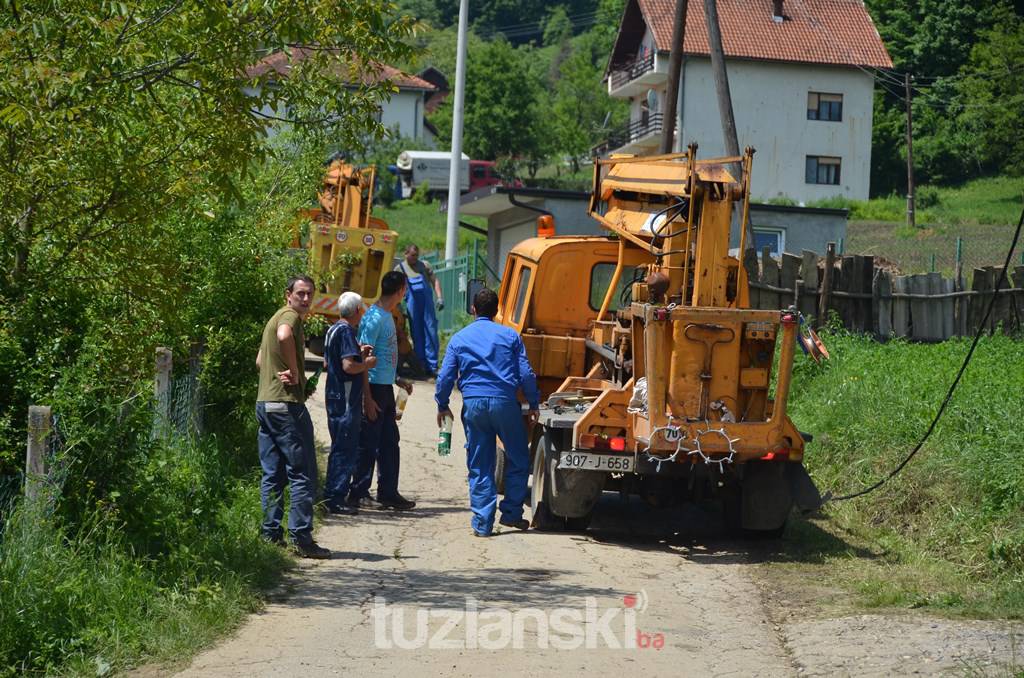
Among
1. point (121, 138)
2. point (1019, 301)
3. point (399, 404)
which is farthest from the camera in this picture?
point (1019, 301)

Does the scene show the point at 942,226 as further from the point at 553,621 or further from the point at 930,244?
the point at 553,621

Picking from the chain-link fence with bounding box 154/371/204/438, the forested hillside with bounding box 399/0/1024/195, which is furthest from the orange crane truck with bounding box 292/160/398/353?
the forested hillside with bounding box 399/0/1024/195

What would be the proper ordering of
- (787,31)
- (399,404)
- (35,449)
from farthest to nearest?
(787,31), (399,404), (35,449)

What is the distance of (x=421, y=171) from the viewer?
62.2 metres

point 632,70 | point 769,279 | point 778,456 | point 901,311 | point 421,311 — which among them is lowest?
point 778,456

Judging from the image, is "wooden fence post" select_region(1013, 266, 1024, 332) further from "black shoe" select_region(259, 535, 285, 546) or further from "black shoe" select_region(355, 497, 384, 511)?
"black shoe" select_region(259, 535, 285, 546)

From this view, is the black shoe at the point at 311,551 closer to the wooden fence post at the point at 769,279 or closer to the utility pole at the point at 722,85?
the wooden fence post at the point at 769,279

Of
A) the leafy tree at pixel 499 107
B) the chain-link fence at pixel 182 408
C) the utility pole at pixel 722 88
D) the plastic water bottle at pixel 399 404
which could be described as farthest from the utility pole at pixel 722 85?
the leafy tree at pixel 499 107

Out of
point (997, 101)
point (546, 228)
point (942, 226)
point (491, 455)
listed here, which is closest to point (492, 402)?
point (491, 455)

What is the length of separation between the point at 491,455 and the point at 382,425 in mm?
1265

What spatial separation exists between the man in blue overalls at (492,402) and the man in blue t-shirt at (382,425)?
84 cm

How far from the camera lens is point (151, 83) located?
7949 mm

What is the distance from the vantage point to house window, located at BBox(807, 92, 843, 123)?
54406 mm

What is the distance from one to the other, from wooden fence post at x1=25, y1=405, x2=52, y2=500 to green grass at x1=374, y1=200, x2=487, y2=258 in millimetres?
36146
